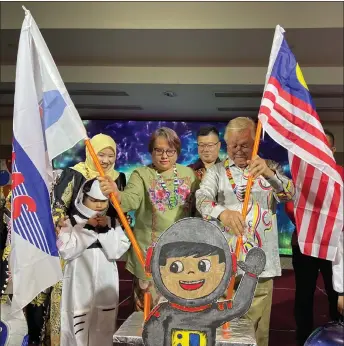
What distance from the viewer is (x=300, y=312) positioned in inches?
101

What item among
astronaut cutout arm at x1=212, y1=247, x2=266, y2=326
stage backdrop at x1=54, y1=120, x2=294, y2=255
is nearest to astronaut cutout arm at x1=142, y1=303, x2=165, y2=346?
astronaut cutout arm at x1=212, y1=247, x2=266, y2=326

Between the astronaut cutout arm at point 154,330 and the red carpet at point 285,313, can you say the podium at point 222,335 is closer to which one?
the astronaut cutout arm at point 154,330

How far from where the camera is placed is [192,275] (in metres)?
1.64

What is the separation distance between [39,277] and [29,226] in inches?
7.2

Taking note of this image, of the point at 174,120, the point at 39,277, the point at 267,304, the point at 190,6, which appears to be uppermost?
the point at 190,6

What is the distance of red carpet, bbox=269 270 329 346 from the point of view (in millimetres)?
3080

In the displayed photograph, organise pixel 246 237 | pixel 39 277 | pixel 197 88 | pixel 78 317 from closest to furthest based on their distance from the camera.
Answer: pixel 39 277 → pixel 246 237 → pixel 78 317 → pixel 197 88

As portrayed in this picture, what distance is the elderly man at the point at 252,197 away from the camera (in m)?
1.95

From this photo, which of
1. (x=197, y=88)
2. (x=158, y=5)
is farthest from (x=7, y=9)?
(x=197, y=88)

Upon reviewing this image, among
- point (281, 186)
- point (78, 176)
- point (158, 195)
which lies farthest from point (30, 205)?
point (281, 186)

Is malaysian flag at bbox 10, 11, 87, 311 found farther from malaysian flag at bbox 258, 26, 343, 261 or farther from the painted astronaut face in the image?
malaysian flag at bbox 258, 26, 343, 261

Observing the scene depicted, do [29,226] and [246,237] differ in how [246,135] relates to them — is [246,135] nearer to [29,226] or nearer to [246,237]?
[246,237]

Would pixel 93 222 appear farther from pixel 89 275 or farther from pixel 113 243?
pixel 89 275

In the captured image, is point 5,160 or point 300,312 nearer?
point 300,312
